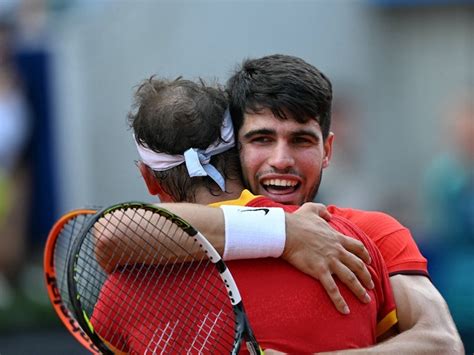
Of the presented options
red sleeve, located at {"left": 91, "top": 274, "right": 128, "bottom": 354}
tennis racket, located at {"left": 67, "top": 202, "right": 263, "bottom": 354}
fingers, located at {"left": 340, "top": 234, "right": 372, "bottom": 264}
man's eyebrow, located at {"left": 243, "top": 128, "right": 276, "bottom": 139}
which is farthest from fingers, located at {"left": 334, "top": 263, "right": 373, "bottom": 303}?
red sleeve, located at {"left": 91, "top": 274, "right": 128, "bottom": 354}

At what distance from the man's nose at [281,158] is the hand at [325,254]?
0.75 ft

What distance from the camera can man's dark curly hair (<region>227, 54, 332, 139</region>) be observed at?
4473 millimetres

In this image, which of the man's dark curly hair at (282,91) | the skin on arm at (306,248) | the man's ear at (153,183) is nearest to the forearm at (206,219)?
the skin on arm at (306,248)

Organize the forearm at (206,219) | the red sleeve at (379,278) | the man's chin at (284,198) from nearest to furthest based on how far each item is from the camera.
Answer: the forearm at (206,219) → the red sleeve at (379,278) → the man's chin at (284,198)

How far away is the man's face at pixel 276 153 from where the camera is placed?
4.51 m

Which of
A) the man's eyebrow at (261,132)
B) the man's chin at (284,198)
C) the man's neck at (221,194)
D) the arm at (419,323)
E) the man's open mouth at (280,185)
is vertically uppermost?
the man's eyebrow at (261,132)

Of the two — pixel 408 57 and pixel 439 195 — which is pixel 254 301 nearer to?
pixel 439 195

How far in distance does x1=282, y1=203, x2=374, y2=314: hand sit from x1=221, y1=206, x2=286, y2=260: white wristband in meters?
0.04

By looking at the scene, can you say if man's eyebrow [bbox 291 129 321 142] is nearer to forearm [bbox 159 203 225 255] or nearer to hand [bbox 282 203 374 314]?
hand [bbox 282 203 374 314]

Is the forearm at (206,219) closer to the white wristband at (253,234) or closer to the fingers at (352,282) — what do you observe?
the white wristband at (253,234)

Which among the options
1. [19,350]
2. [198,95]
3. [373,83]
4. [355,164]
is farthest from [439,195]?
[198,95]

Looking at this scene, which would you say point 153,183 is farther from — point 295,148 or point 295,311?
point 295,311

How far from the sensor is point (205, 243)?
4.09 m

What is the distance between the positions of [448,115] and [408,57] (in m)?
0.84
